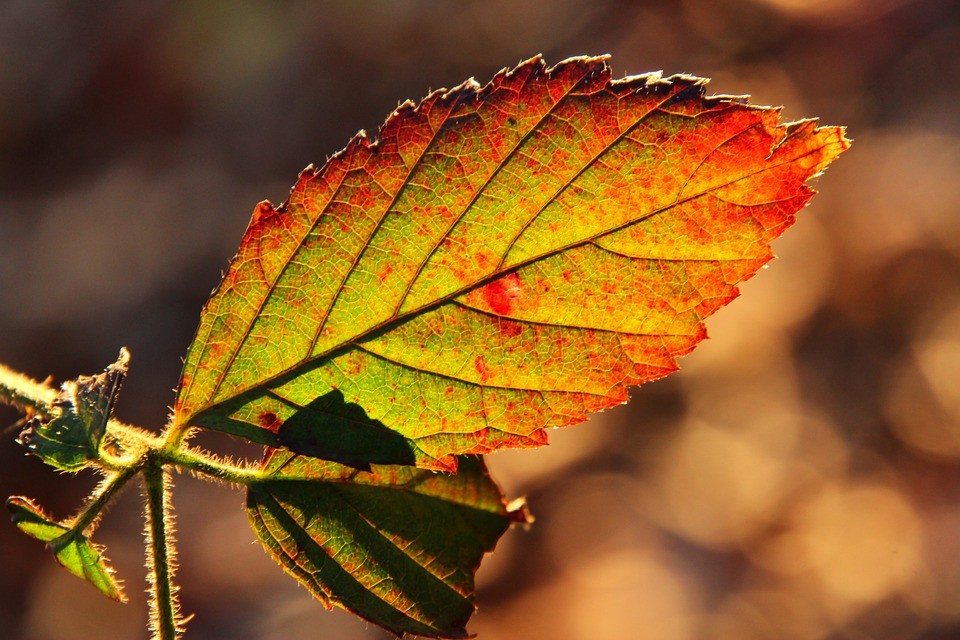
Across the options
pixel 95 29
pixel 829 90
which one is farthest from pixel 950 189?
pixel 95 29

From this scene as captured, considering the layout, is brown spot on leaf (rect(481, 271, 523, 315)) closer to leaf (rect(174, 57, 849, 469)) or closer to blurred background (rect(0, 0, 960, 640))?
leaf (rect(174, 57, 849, 469))

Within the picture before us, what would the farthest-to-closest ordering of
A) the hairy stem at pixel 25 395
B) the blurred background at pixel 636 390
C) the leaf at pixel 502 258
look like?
the blurred background at pixel 636 390 → the hairy stem at pixel 25 395 → the leaf at pixel 502 258

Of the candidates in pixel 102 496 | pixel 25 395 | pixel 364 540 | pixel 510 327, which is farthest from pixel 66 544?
pixel 510 327

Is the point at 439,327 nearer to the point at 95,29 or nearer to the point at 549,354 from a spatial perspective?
the point at 549,354

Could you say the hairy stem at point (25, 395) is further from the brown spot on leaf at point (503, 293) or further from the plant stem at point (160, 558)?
the brown spot on leaf at point (503, 293)

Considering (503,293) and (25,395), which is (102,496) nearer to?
(25,395)

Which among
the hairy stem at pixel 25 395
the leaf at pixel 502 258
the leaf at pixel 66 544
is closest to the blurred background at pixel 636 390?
the hairy stem at pixel 25 395

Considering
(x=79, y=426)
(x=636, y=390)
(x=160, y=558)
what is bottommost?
(x=160, y=558)
